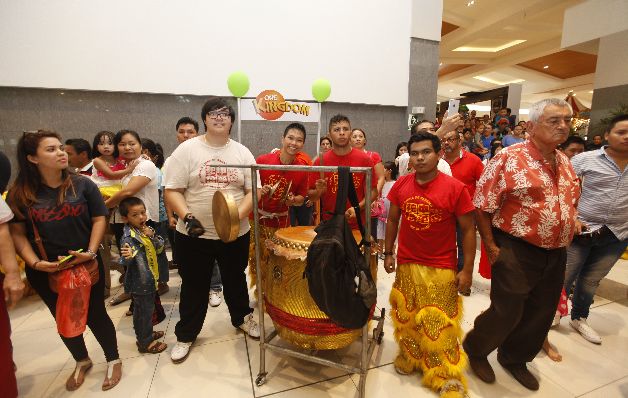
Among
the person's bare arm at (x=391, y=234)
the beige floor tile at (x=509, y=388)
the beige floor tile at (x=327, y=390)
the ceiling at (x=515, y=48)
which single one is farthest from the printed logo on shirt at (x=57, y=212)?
the ceiling at (x=515, y=48)

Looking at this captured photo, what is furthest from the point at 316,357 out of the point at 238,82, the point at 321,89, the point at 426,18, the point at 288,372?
the point at 426,18

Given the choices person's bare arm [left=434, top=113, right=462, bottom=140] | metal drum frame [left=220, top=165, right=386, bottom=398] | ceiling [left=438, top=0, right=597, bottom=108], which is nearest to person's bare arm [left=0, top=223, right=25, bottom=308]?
metal drum frame [left=220, top=165, right=386, bottom=398]

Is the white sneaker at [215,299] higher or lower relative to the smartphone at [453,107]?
lower

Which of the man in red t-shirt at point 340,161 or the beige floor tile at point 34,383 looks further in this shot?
the man in red t-shirt at point 340,161

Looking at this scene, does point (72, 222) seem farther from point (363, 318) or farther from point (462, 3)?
point (462, 3)

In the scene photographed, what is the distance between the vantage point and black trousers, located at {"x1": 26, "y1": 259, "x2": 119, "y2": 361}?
1.72m

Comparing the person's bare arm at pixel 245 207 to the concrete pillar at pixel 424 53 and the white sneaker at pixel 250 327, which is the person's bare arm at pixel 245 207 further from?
the concrete pillar at pixel 424 53

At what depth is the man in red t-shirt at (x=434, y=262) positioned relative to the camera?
1.75 meters

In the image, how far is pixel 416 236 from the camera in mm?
1845

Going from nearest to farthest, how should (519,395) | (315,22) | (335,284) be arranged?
(335,284) < (519,395) < (315,22)

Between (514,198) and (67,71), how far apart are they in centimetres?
610

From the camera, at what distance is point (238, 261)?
2234 mm

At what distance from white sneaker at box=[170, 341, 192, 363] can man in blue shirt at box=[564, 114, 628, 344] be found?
3.01 m

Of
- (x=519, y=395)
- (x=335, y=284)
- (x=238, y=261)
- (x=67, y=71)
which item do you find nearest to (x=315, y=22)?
(x=67, y=71)
